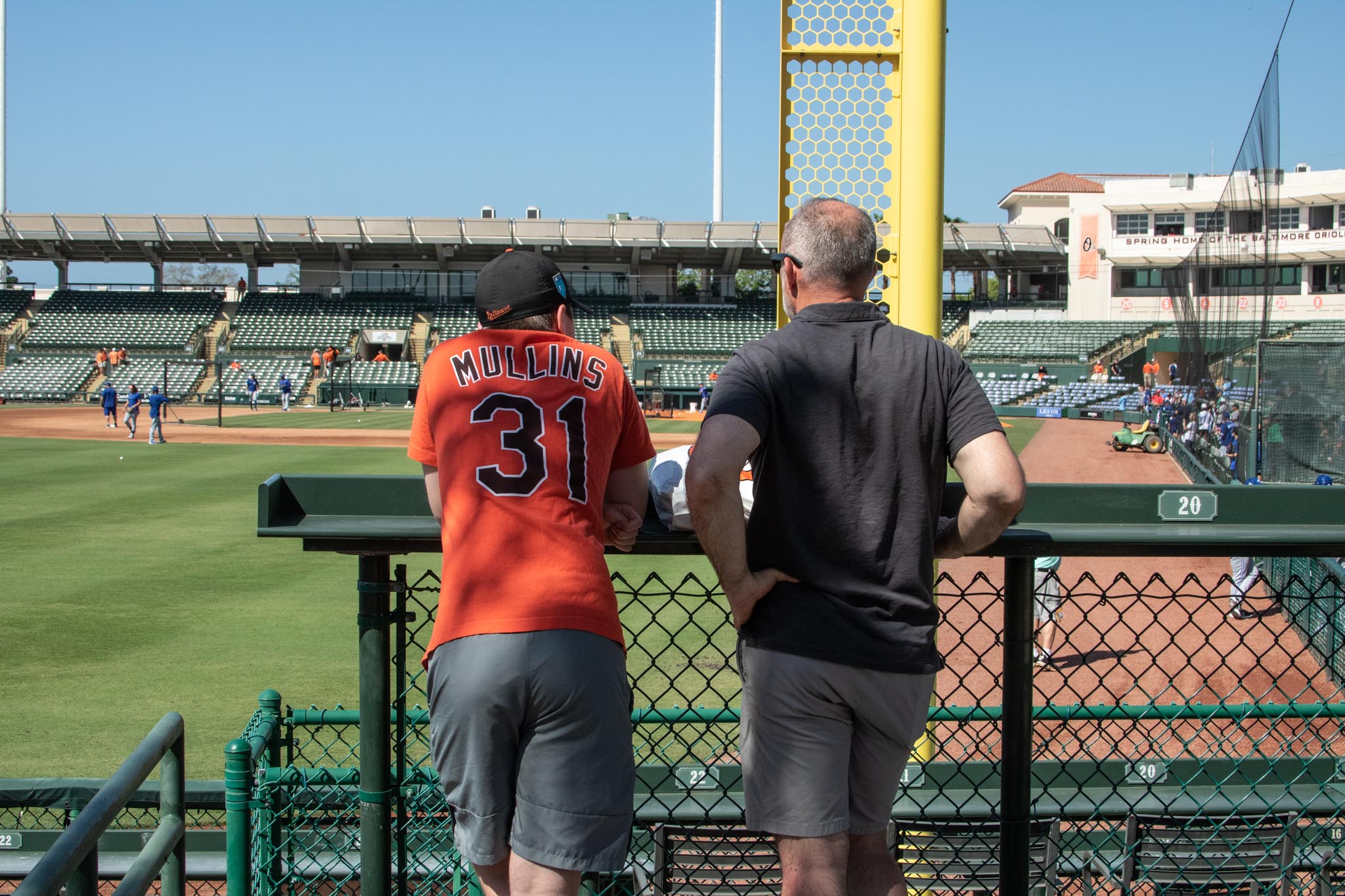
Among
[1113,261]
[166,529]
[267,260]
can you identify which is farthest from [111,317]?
[1113,261]

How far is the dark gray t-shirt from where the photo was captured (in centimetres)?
236

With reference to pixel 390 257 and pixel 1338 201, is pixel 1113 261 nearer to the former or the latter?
pixel 1338 201

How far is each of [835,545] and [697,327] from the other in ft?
178

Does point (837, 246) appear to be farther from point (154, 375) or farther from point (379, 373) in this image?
point (154, 375)

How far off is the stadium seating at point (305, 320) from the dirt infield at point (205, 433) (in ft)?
51.9

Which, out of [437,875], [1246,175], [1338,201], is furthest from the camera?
[1338,201]

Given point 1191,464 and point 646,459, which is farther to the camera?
point 1191,464

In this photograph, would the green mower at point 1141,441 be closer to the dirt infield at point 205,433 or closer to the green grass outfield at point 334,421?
the dirt infield at point 205,433

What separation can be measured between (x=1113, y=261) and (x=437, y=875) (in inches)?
2372

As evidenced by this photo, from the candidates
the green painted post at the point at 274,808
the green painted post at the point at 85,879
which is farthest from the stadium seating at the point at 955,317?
the green painted post at the point at 85,879

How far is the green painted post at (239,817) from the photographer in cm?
287

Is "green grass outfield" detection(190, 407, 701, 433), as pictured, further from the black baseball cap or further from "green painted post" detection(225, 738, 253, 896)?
the black baseball cap

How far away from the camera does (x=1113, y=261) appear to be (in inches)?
2283

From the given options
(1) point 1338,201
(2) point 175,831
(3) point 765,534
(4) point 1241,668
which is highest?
(1) point 1338,201
